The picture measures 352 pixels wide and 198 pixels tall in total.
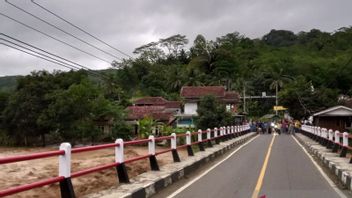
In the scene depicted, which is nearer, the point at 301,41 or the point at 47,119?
the point at 47,119

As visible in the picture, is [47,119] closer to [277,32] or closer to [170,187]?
[170,187]

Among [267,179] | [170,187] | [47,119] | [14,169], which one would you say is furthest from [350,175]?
[47,119]

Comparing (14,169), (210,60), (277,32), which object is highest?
(277,32)

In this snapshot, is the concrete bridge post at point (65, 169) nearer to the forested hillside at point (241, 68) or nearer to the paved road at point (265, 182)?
the paved road at point (265, 182)

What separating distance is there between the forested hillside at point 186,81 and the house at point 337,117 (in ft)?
20.1

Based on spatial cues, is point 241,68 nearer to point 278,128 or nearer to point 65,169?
point 278,128

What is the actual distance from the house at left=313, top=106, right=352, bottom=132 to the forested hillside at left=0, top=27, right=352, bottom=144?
6121 mm

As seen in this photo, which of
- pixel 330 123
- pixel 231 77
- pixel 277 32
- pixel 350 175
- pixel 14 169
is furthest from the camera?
pixel 277 32

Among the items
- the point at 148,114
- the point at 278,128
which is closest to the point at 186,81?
the point at 148,114

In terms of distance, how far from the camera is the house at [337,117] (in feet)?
198

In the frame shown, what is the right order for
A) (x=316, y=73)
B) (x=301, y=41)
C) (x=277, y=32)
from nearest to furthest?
(x=316, y=73) → (x=301, y=41) → (x=277, y=32)

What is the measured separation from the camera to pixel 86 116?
203 ft

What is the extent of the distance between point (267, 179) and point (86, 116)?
4975 cm

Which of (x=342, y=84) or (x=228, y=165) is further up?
(x=342, y=84)
